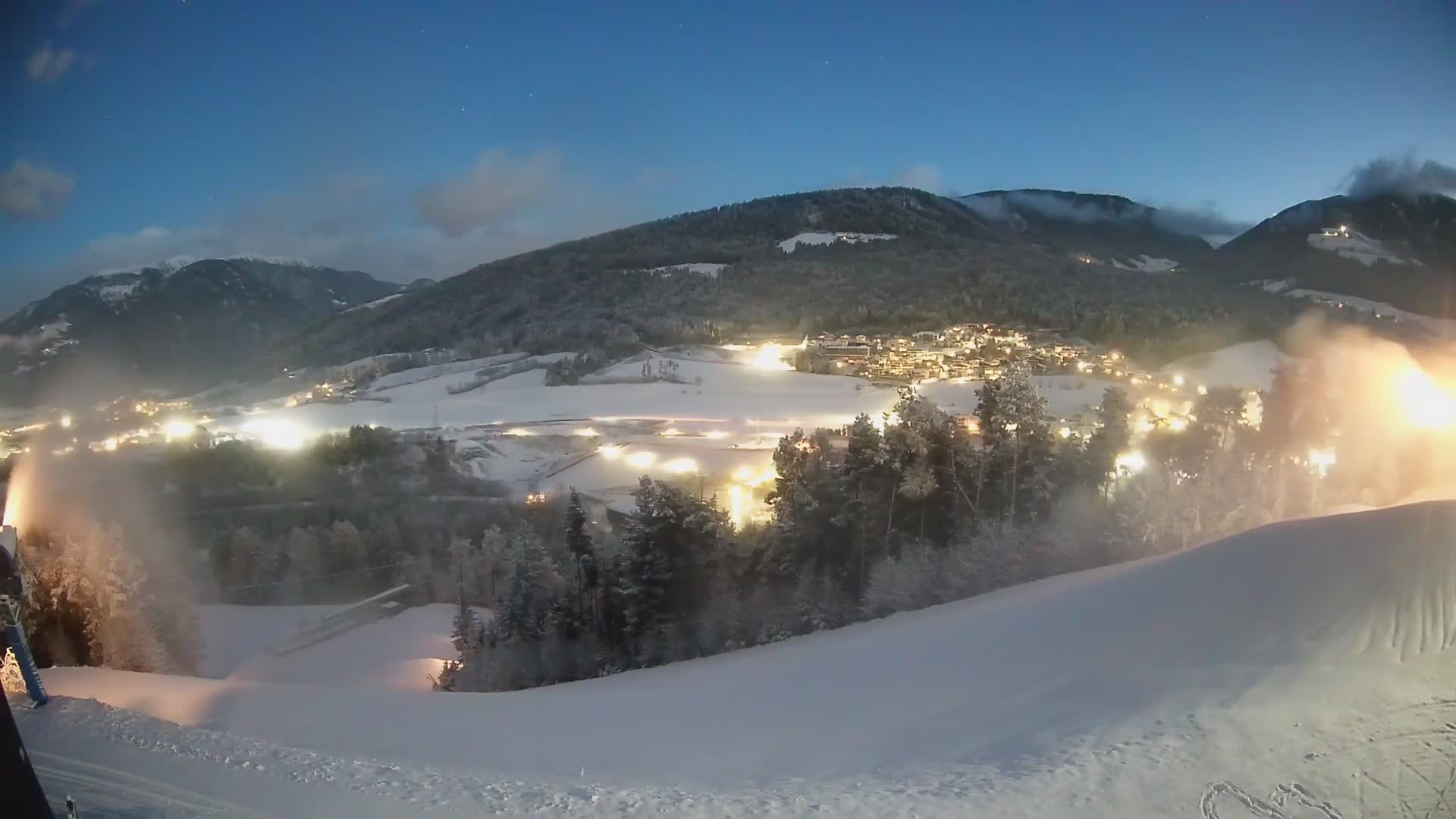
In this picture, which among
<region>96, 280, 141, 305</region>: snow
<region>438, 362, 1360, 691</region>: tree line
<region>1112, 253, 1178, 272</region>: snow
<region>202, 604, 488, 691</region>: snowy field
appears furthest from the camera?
<region>1112, 253, 1178, 272</region>: snow

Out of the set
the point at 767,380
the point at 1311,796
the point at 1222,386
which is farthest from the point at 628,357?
the point at 1311,796

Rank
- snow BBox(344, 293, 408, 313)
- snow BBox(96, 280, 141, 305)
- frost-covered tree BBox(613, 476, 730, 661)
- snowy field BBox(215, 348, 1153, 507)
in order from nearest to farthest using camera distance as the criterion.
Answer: snow BBox(96, 280, 141, 305)
frost-covered tree BBox(613, 476, 730, 661)
snowy field BBox(215, 348, 1153, 507)
snow BBox(344, 293, 408, 313)

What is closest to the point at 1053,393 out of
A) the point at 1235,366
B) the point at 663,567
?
the point at 1235,366

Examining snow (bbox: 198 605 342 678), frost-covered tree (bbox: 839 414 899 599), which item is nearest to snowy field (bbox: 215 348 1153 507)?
frost-covered tree (bbox: 839 414 899 599)

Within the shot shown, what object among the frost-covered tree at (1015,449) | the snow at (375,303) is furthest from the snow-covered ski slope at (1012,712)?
the snow at (375,303)

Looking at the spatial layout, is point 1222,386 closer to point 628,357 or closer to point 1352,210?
point 1352,210

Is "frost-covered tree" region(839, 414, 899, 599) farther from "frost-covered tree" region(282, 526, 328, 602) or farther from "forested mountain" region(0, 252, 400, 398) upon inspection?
"frost-covered tree" region(282, 526, 328, 602)

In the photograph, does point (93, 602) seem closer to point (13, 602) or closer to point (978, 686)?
point (13, 602)
